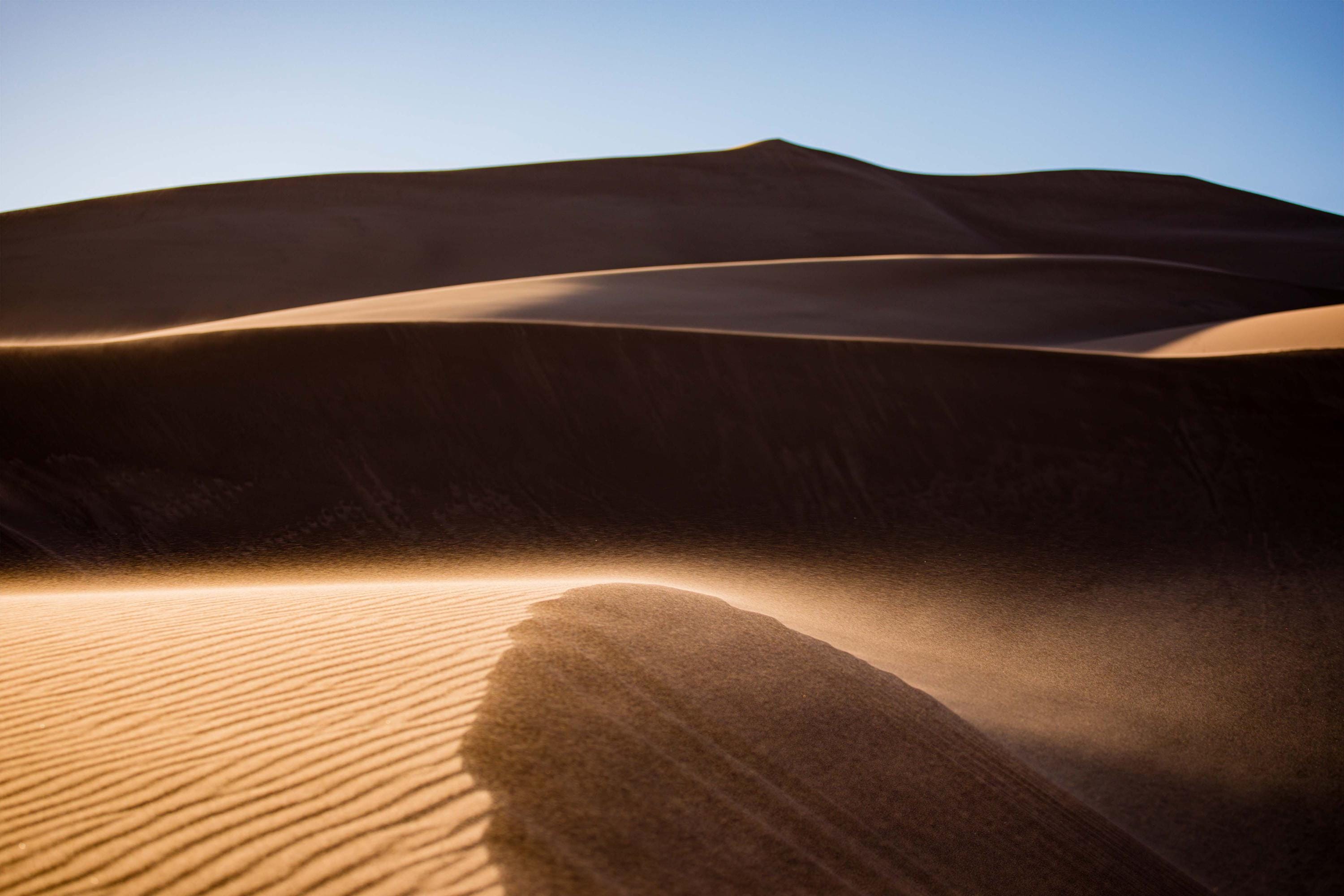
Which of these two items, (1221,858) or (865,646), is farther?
(865,646)

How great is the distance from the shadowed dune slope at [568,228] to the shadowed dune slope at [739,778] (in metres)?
18.9

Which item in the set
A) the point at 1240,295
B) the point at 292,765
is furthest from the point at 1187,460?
the point at 1240,295

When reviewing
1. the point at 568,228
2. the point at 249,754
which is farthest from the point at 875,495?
the point at 568,228

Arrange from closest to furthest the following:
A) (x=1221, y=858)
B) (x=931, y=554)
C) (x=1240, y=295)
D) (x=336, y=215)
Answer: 1. (x=1221, y=858)
2. (x=931, y=554)
3. (x=1240, y=295)
4. (x=336, y=215)

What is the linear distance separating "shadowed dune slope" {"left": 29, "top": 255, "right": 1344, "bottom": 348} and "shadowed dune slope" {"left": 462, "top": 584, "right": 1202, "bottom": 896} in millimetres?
7846

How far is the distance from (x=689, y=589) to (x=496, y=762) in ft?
10.9

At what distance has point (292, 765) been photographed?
9.37ft

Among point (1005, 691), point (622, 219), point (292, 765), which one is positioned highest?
point (622, 219)

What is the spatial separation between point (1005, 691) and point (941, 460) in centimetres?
426

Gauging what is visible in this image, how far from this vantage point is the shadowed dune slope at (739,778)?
110 inches

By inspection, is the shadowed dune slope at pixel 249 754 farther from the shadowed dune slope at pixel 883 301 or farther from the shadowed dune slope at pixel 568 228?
the shadowed dune slope at pixel 568 228

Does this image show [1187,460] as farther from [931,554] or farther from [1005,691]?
[1005,691]

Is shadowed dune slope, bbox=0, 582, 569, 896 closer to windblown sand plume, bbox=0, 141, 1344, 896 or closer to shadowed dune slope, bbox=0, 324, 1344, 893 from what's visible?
windblown sand plume, bbox=0, 141, 1344, 896

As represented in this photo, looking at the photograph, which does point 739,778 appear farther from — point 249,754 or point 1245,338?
point 1245,338
